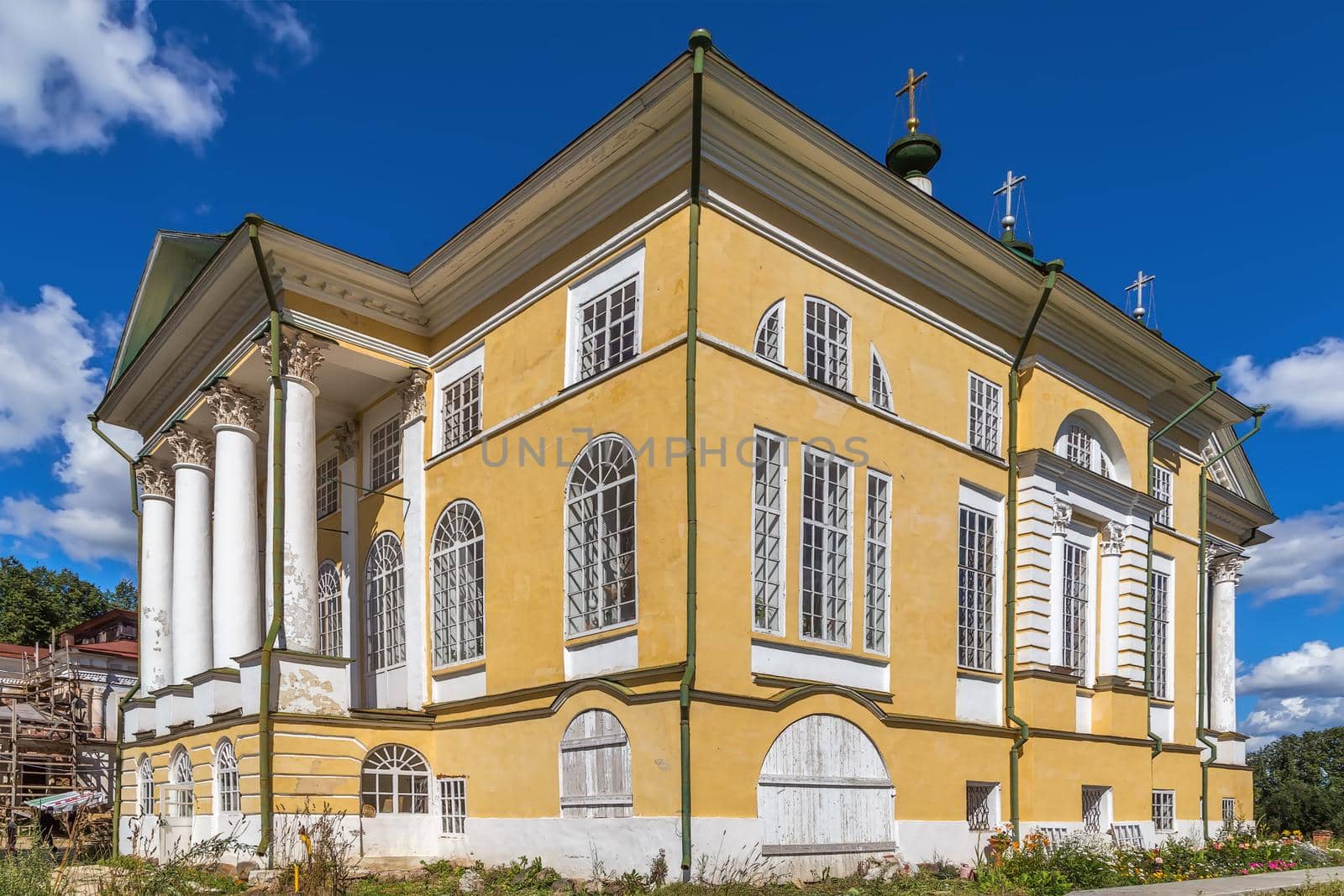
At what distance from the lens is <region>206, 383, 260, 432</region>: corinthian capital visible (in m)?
17.2

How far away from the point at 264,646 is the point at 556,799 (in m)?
4.52

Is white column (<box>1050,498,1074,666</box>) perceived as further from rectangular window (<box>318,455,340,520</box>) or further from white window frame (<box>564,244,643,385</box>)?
rectangular window (<box>318,455,340,520</box>)

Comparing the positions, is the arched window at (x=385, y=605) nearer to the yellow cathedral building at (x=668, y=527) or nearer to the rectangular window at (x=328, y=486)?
the yellow cathedral building at (x=668, y=527)

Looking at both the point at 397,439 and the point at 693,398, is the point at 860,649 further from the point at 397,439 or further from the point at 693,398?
the point at 397,439

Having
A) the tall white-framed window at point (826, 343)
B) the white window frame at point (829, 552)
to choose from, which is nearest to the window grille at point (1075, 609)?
the white window frame at point (829, 552)

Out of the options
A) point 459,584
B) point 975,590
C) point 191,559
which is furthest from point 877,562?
point 191,559

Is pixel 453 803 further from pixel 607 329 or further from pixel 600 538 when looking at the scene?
pixel 607 329

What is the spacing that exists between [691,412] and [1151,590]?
12.1m

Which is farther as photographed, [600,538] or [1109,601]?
[1109,601]

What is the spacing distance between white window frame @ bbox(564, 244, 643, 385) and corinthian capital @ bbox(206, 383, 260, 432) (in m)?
6.02

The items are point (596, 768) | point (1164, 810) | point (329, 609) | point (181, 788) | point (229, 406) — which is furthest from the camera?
point (1164, 810)

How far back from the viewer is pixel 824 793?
12898 millimetres

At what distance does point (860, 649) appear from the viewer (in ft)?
46.2

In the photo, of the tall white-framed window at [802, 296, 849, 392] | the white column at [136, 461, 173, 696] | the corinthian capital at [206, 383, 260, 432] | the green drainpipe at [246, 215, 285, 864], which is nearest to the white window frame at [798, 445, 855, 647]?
the tall white-framed window at [802, 296, 849, 392]
